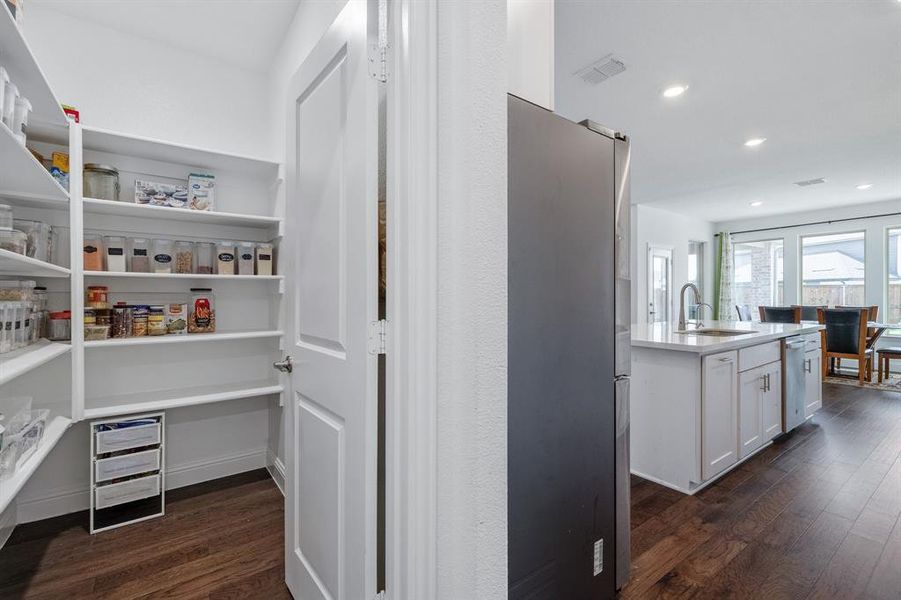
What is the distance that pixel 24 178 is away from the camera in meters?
1.54

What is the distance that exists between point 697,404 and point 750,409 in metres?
0.78

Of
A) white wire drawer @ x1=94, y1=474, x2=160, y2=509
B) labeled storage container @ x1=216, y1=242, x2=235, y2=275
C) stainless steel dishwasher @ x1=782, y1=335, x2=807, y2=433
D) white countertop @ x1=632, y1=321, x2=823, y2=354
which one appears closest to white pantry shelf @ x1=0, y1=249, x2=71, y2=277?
labeled storage container @ x1=216, y1=242, x2=235, y2=275

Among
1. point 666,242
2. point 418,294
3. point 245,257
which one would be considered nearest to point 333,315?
point 418,294

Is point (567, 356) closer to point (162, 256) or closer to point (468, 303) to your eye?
point (468, 303)

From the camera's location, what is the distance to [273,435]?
2.67 metres

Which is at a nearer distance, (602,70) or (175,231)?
(175,231)

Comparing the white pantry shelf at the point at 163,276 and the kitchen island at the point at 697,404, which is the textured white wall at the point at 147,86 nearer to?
the white pantry shelf at the point at 163,276

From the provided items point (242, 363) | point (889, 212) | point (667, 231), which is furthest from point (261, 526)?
point (889, 212)

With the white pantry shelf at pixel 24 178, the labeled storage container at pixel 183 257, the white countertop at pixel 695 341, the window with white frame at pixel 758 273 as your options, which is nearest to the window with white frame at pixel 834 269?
the window with white frame at pixel 758 273

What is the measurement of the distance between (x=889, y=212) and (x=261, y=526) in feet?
29.0

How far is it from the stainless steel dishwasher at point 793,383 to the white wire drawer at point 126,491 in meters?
4.23

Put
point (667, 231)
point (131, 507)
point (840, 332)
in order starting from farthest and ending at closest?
point (667, 231), point (840, 332), point (131, 507)

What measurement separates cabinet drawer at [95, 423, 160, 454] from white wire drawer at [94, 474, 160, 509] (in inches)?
7.1

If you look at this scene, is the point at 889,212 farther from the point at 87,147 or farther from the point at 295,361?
the point at 87,147
